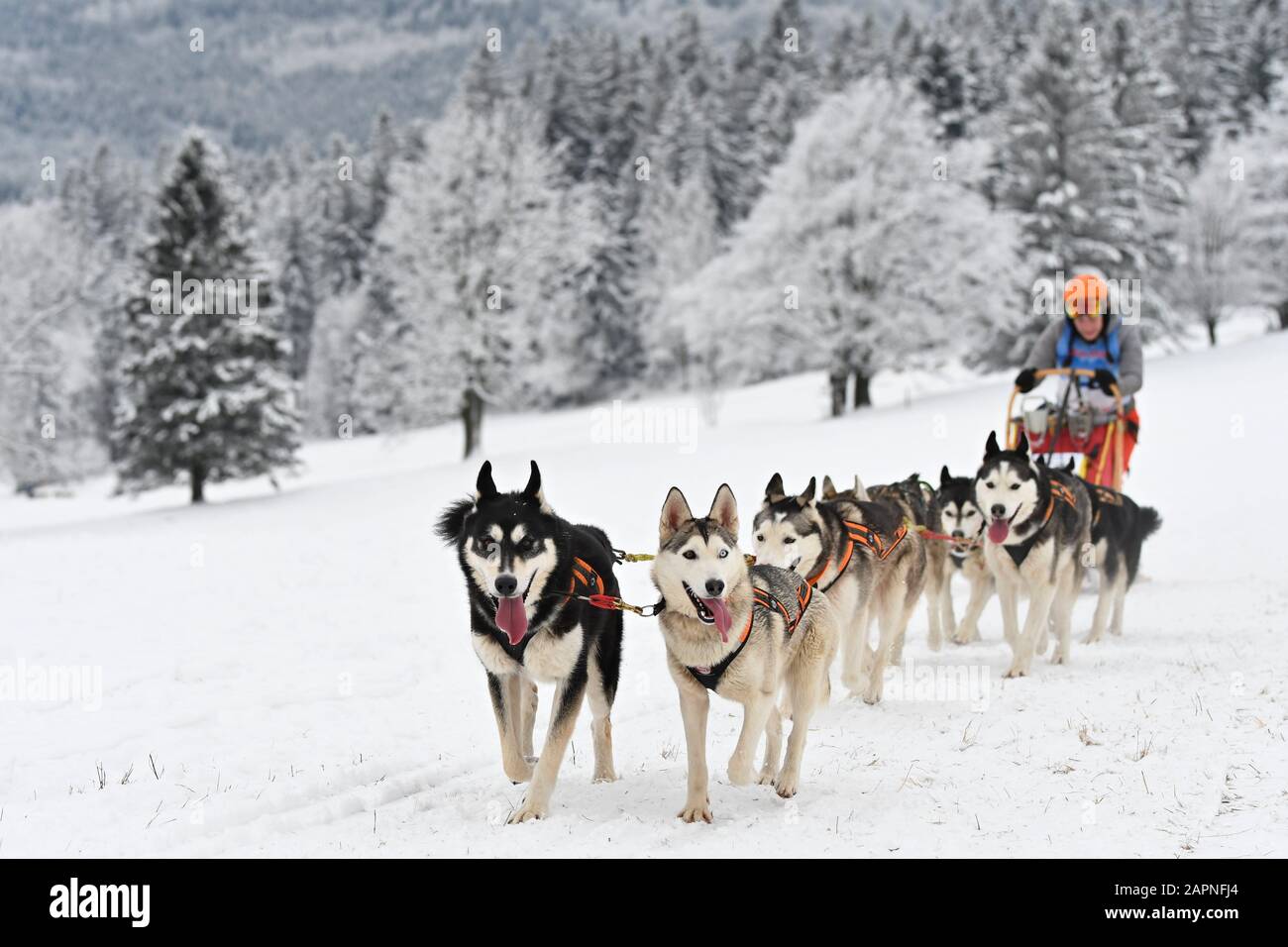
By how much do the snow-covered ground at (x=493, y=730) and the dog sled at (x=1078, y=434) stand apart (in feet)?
4.97

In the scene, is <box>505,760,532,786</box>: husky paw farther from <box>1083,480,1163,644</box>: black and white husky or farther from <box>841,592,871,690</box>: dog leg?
<box>1083,480,1163,644</box>: black and white husky

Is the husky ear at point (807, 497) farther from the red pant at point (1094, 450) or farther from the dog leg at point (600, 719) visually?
the red pant at point (1094, 450)

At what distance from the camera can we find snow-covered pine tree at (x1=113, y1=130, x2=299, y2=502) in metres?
25.4

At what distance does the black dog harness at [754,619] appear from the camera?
167 inches

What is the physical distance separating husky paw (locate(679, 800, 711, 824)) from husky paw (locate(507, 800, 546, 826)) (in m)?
0.64

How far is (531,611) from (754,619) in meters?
1.05

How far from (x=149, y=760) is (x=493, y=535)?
10.8 feet

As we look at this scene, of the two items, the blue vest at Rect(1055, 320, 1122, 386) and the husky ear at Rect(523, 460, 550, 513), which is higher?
the blue vest at Rect(1055, 320, 1122, 386)

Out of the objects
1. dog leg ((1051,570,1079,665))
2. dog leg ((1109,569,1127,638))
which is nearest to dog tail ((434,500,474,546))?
dog leg ((1051,570,1079,665))

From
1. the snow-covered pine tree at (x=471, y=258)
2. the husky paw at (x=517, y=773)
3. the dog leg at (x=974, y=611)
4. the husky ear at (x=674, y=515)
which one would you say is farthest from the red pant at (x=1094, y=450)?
the snow-covered pine tree at (x=471, y=258)

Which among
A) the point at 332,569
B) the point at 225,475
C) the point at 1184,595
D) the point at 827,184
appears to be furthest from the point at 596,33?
the point at 1184,595
